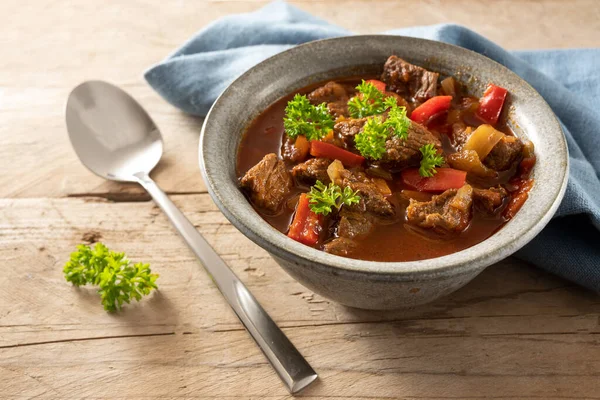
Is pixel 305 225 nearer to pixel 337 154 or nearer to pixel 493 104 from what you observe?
pixel 337 154

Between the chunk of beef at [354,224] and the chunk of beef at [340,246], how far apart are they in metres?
0.04

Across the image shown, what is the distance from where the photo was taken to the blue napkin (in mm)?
3240

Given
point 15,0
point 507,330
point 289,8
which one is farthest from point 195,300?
point 15,0

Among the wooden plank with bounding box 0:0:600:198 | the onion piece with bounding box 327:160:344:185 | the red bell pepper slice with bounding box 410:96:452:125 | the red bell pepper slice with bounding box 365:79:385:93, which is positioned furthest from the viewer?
the wooden plank with bounding box 0:0:600:198

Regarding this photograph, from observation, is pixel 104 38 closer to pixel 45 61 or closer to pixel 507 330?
pixel 45 61

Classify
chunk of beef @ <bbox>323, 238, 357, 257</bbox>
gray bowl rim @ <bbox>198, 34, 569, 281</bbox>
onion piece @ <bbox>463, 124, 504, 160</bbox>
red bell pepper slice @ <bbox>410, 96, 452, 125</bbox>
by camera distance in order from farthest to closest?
red bell pepper slice @ <bbox>410, 96, 452, 125</bbox> → onion piece @ <bbox>463, 124, 504, 160</bbox> → chunk of beef @ <bbox>323, 238, 357, 257</bbox> → gray bowl rim @ <bbox>198, 34, 569, 281</bbox>

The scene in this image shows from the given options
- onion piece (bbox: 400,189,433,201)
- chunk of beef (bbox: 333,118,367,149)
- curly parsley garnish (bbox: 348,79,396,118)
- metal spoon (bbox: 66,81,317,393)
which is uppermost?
curly parsley garnish (bbox: 348,79,396,118)

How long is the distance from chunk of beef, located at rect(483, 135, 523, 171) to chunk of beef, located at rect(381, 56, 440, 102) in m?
0.48

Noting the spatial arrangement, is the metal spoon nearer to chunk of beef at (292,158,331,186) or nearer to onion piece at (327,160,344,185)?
chunk of beef at (292,158,331,186)

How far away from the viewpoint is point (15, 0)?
5426mm

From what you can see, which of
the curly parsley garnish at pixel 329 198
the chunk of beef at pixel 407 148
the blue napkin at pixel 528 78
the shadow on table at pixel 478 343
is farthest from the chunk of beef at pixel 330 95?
the shadow on table at pixel 478 343

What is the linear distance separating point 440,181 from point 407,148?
0.21 metres

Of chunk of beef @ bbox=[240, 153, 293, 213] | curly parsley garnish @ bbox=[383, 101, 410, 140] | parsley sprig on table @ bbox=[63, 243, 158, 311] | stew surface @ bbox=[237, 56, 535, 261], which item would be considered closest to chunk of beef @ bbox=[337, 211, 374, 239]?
stew surface @ bbox=[237, 56, 535, 261]

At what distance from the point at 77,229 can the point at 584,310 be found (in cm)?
263
